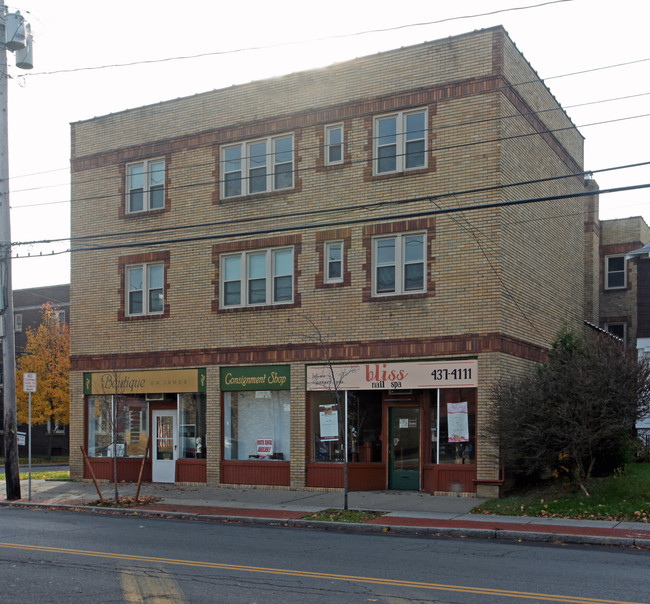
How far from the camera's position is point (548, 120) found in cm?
2228

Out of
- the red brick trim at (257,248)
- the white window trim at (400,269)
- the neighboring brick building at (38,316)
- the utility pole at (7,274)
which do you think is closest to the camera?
the white window trim at (400,269)

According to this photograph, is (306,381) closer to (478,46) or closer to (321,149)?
(321,149)

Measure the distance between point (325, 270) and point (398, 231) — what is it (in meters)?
2.19

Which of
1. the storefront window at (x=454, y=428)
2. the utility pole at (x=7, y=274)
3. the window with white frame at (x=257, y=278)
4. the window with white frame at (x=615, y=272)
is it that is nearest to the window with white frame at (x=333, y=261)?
the window with white frame at (x=257, y=278)

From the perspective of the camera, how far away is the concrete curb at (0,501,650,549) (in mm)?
12745

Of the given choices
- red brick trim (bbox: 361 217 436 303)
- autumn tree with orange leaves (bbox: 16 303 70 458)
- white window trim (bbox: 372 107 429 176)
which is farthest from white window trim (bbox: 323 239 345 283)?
autumn tree with orange leaves (bbox: 16 303 70 458)

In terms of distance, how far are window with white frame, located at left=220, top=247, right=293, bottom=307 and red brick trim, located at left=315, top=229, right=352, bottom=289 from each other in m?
0.92

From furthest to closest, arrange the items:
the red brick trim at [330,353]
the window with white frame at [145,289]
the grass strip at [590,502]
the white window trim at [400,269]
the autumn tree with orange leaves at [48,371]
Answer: the autumn tree with orange leaves at [48,371] < the window with white frame at [145,289] < the white window trim at [400,269] < the red brick trim at [330,353] < the grass strip at [590,502]

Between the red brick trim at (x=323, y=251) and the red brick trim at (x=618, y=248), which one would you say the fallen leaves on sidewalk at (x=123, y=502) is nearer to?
the red brick trim at (x=323, y=251)

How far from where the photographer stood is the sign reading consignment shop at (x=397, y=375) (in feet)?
60.0

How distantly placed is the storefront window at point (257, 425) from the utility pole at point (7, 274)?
5406mm

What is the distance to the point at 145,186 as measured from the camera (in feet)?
76.1

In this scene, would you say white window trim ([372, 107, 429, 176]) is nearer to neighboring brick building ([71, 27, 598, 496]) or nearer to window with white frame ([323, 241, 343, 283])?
neighboring brick building ([71, 27, 598, 496])

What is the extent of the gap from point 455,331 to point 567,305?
6695mm
